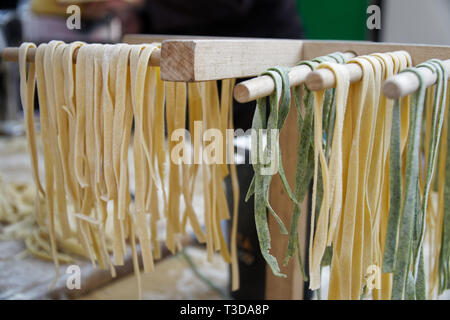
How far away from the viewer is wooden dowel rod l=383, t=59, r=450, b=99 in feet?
1.81

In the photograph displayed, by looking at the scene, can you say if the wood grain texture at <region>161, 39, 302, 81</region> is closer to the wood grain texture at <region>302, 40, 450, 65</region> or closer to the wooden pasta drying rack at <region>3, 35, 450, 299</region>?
the wooden pasta drying rack at <region>3, 35, 450, 299</region>

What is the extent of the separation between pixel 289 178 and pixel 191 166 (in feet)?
0.68

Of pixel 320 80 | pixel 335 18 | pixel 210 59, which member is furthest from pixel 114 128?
pixel 335 18

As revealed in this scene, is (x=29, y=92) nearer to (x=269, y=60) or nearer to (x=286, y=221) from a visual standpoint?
(x=269, y=60)

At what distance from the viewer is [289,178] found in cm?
95

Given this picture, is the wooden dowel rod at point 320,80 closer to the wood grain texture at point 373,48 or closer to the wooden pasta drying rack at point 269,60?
the wooden pasta drying rack at point 269,60

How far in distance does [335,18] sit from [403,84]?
9.27 feet

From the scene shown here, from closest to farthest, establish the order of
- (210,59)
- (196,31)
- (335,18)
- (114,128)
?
(210,59) → (114,128) → (196,31) → (335,18)

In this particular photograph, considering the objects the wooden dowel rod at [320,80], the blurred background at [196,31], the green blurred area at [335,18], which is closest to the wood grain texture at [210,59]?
the wooden dowel rod at [320,80]

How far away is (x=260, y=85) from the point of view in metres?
0.61

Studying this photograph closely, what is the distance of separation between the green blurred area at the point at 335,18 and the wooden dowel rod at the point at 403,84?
256 centimetres

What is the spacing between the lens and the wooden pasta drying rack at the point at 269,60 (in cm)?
66
